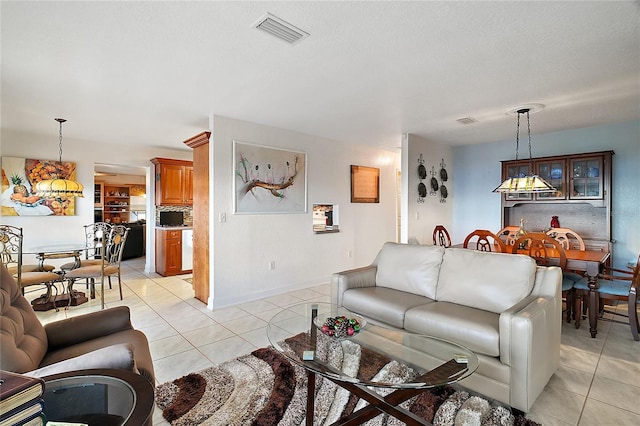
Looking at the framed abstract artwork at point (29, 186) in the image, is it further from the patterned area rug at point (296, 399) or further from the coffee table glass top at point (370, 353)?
the coffee table glass top at point (370, 353)

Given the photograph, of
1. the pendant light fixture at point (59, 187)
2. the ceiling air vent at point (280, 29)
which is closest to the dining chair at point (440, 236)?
the ceiling air vent at point (280, 29)

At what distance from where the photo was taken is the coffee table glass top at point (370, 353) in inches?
58.7

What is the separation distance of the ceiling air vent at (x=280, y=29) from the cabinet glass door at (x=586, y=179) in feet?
15.0

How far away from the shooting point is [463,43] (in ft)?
7.35

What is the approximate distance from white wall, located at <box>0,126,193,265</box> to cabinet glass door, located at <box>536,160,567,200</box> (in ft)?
19.7

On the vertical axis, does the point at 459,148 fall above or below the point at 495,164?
above

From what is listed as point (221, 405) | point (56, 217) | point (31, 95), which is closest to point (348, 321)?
point (221, 405)

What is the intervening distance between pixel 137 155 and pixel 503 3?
6011 millimetres

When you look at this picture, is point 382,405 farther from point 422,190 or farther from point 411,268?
point 422,190

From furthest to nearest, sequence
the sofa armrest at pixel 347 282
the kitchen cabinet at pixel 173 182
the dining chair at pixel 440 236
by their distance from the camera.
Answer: the kitchen cabinet at pixel 173 182 → the dining chair at pixel 440 236 → the sofa armrest at pixel 347 282

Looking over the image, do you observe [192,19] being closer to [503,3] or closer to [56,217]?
[503,3]

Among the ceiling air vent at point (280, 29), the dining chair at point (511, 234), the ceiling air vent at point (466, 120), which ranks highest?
the ceiling air vent at point (466, 120)

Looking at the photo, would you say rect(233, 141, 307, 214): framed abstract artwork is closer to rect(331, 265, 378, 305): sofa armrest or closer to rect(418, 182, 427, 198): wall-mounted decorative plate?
rect(331, 265, 378, 305): sofa armrest

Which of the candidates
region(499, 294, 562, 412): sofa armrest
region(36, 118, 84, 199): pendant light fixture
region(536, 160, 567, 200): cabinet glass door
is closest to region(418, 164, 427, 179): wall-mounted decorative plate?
region(536, 160, 567, 200): cabinet glass door
